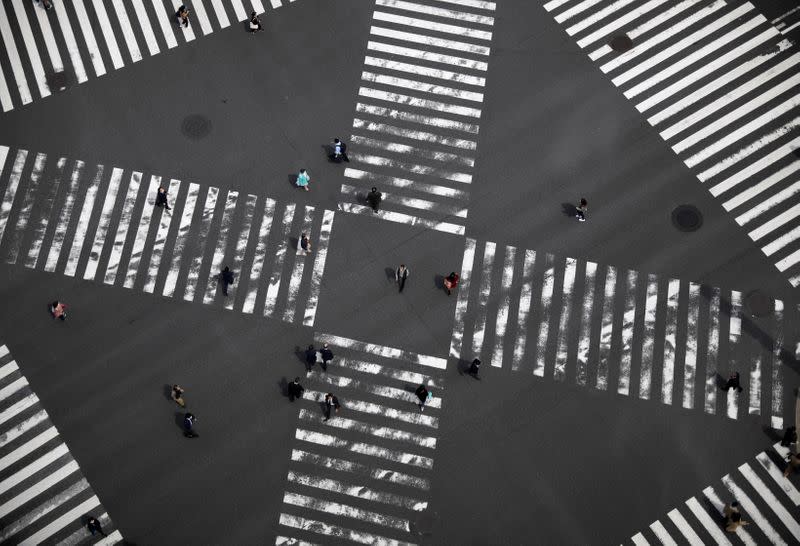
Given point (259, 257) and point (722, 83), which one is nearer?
point (259, 257)

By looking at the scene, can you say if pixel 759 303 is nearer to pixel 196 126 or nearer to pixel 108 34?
pixel 196 126

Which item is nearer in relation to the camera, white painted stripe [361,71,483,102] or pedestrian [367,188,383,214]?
pedestrian [367,188,383,214]

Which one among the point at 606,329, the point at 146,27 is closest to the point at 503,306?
the point at 606,329

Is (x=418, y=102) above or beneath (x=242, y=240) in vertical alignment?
above

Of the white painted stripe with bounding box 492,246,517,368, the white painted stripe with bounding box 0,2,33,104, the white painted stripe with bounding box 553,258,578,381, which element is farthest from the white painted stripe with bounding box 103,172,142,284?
the white painted stripe with bounding box 553,258,578,381

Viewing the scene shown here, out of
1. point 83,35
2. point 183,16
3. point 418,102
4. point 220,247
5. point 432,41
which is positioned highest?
point 183,16

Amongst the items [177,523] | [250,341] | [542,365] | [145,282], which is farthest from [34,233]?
[542,365]

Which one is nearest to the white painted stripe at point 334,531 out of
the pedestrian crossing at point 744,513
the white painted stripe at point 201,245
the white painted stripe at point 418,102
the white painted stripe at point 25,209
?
the pedestrian crossing at point 744,513

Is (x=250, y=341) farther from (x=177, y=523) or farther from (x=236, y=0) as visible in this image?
(x=236, y=0)

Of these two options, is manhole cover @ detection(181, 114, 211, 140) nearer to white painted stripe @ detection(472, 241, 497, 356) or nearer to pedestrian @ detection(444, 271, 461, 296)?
pedestrian @ detection(444, 271, 461, 296)
